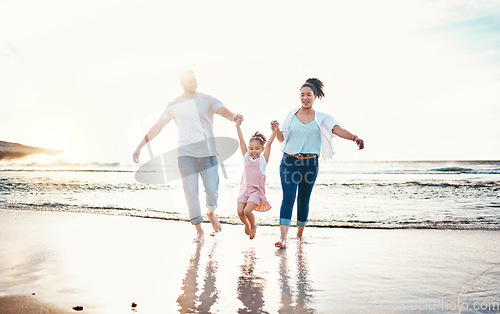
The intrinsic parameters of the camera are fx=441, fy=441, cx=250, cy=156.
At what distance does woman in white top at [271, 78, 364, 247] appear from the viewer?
5.22m

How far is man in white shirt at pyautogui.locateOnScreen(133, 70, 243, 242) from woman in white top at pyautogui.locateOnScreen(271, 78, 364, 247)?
2.22 feet

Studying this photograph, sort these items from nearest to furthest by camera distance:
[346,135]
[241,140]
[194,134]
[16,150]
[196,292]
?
[196,292] < [346,135] < [241,140] < [194,134] < [16,150]

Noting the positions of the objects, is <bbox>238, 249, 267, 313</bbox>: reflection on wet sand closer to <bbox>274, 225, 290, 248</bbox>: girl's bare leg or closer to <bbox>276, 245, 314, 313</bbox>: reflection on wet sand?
<bbox>276, 245, 314, 313</bbox>: reflection on wet sand

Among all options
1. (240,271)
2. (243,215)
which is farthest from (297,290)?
(243,215)

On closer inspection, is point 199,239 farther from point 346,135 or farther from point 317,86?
point 317,86

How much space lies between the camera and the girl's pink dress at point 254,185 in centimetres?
541

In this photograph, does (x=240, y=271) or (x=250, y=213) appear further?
(x=250, y=213)

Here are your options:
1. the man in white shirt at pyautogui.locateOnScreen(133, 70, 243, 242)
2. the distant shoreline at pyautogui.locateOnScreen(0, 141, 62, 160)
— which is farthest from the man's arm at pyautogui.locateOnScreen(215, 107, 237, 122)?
the distant shoreline at pyautogui.locateOnScreen(0, 141, 62, 160)

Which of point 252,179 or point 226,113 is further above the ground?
point 226,113

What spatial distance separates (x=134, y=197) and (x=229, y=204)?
111 inches

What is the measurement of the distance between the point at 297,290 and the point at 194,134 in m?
2.77

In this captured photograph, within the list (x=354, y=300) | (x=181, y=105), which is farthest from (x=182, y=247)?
(x=354, y=300)

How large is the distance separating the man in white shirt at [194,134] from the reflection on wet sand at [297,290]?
165 centimetres

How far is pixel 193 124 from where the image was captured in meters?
5.54
